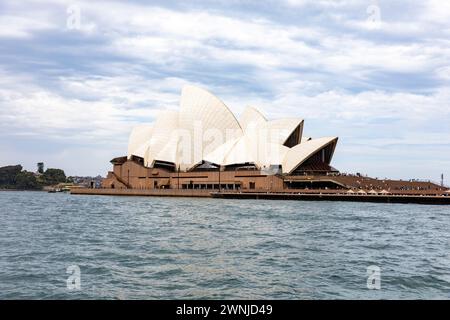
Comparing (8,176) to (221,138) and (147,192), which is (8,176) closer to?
(147,192)

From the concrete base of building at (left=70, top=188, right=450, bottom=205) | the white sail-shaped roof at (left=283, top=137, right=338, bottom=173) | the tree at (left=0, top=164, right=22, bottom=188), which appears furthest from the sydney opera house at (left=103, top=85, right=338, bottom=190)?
the tree at (left=0, top=164, right=22, bottom=188)

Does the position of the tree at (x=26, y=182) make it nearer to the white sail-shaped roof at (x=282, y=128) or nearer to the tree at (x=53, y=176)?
the tree at (x=53, y=176)

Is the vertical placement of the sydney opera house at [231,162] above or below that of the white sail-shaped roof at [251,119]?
below

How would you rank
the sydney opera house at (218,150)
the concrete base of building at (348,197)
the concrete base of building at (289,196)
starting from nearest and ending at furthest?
the concrete base of building at (348,197), the concrete base of building at (289,196), the sydney opera house at (218,150)

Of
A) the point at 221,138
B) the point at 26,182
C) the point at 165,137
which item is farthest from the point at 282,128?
the point at 26,182

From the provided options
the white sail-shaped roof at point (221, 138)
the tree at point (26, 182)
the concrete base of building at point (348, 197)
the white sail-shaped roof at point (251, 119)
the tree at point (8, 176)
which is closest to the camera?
the concrete base of building at point (348, 197)

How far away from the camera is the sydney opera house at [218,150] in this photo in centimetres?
8025

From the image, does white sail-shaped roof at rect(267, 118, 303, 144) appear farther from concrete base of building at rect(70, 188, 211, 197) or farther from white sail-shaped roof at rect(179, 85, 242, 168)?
concrete base of building at rect(70, 188, 211, 197)

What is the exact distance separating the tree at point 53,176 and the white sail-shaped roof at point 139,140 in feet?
339

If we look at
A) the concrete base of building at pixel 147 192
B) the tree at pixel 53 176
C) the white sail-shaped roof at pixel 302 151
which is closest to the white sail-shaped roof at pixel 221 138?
the white sail-shaped roof at pixel 302 151

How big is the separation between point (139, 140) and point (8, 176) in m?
117

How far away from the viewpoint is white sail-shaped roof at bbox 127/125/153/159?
10050 centimetres

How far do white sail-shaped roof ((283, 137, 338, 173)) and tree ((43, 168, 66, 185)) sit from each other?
138 metres
